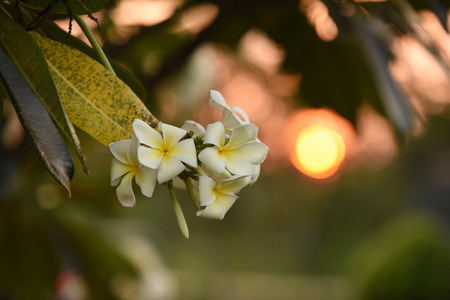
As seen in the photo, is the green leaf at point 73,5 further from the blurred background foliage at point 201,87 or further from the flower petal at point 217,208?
the flower petal at point 217,208

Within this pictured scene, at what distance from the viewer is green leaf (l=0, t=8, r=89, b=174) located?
397 millimetres

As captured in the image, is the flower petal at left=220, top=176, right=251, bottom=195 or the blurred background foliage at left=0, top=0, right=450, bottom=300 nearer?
the flower petal at left=220, top=176, right=251, bottom=195

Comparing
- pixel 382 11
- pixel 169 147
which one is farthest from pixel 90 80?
pixel 382 11

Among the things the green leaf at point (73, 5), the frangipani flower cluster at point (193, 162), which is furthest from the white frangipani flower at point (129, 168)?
the green leaf at point (73, 5)

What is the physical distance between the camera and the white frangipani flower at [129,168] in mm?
399

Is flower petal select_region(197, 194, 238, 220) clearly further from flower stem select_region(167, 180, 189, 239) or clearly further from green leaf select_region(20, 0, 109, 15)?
green leaf select_region(20, 0, 109, 15)

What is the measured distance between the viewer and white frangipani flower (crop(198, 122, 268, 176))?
1.31ft

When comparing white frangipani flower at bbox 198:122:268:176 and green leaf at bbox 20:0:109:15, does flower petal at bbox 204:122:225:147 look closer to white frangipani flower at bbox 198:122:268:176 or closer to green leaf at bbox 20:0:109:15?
white frangipani flower at bbox 198:122:268:176

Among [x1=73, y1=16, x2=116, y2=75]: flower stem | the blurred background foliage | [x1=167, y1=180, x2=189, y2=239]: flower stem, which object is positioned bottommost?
the blurred background foliage

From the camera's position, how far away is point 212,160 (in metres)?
0.40

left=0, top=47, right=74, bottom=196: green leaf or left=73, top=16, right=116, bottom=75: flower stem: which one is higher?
left=73, top=16, right=116, bottom=75: flower stem

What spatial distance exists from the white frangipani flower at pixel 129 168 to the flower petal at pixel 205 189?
0.10 feet

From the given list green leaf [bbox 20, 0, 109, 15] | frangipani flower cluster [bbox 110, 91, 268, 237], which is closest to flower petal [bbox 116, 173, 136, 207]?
frangipani flower cluster [bbox 110, 91, 268, 237]

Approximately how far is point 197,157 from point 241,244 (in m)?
10.6
